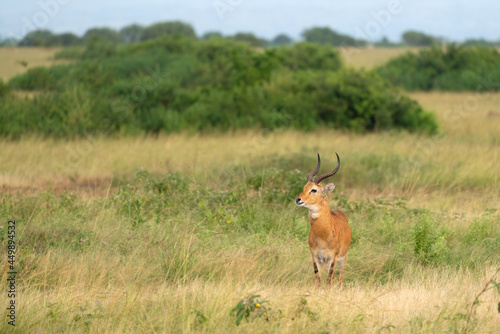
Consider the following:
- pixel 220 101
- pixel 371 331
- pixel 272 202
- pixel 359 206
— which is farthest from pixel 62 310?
pixel 220 101

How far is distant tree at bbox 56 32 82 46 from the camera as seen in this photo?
39.2 meters

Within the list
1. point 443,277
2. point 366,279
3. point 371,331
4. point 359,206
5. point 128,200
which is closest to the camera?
point 371,331

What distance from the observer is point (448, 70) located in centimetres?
3347

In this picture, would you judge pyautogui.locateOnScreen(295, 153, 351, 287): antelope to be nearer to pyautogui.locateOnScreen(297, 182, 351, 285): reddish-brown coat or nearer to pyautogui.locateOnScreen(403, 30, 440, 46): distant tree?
pyautogui.locateOnScreen(297, 182, 351, 285): reddish-brown coat

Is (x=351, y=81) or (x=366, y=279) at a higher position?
(x=351, y=81)

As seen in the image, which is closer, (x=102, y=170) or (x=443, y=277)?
(x=443, y=277)

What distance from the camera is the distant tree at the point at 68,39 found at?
128 ft

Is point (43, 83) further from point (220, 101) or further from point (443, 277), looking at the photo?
point (443, 277)

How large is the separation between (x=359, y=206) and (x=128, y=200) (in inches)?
130

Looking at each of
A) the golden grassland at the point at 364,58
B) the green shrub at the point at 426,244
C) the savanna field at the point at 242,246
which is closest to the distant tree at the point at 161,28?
the golden grassland at the point at 364,58

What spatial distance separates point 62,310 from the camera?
185 inches

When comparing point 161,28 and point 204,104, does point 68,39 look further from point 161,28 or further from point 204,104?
point 204,104

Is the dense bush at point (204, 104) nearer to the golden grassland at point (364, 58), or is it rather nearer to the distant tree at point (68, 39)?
the golden grassland at point (364, 58)

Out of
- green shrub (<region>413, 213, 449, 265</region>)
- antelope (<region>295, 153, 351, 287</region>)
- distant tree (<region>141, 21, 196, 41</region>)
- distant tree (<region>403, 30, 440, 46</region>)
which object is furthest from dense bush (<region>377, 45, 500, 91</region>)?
distant tree (<region>403, 30, 440, 46</region>)
